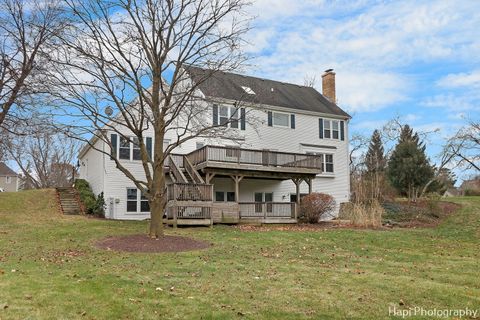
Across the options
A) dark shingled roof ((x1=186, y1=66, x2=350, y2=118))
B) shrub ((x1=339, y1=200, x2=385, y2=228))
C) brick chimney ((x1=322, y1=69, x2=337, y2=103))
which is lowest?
shrub ((x1=339, y1=200, x2=385, y2=228))

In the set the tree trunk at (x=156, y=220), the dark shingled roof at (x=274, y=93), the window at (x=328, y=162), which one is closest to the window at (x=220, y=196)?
the dark shingled roof at (x=274, y=93)

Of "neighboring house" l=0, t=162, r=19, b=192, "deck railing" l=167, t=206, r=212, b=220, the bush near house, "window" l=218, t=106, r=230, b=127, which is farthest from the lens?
"neighboring house" l=0, t=162, r=19, b=192

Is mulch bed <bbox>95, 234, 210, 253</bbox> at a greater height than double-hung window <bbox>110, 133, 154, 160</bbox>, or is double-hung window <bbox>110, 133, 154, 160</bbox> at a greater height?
double-hung window <bbox>110, 133, 154, 160</bbox>

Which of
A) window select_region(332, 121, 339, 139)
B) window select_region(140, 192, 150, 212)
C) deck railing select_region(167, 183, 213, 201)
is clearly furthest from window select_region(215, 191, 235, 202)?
window select_region(332, 121, 339, 139)

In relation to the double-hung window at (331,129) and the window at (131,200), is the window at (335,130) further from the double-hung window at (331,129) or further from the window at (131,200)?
the window at (131,200)

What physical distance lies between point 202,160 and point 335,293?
14.9m

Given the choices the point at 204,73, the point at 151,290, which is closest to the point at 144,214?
the point at 204,73

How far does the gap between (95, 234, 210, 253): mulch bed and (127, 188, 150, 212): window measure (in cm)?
983

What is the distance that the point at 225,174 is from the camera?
22.0 meters

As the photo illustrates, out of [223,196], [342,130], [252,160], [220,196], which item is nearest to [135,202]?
[220,196]

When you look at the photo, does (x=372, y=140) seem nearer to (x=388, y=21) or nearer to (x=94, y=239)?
(x=388, y=21)

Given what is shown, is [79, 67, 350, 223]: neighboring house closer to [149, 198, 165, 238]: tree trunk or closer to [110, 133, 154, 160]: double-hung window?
[110, 133, 154, 160]: double-hung window

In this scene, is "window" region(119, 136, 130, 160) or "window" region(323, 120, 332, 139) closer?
"window" region(119, 136, 130, 160)

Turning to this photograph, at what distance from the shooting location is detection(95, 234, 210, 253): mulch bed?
11847mm
